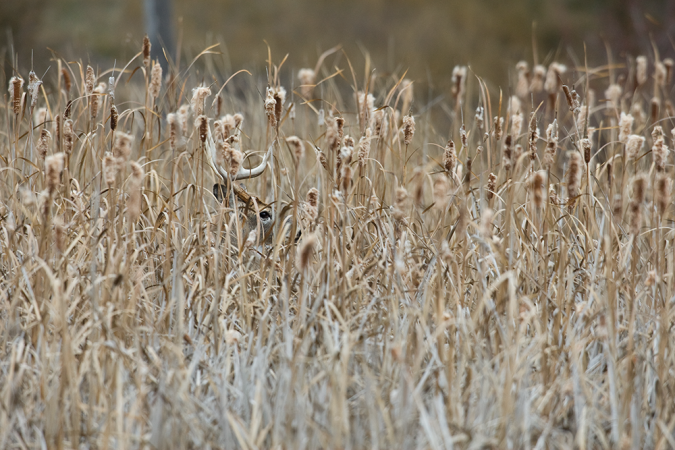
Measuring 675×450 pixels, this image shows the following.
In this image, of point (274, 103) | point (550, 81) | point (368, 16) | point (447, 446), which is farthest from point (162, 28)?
point (368, 16)

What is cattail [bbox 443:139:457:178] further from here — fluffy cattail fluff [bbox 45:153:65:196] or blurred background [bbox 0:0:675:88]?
blurred background [bbox 0:0:675:88]

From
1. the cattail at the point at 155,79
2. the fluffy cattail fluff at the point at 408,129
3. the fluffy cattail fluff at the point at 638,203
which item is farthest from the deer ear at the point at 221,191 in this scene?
the fluffy cattail fluff at the point at 638,203

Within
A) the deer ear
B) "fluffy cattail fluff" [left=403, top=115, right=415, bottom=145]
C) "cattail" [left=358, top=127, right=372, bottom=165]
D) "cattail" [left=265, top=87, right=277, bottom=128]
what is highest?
"cattail" [left=265, top=87, right=277, bottom=128]

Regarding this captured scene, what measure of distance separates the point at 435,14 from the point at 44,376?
41.1 feet

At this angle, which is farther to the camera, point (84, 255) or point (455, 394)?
point (84, 255)

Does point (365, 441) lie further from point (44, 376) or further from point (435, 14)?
point (435, 14)

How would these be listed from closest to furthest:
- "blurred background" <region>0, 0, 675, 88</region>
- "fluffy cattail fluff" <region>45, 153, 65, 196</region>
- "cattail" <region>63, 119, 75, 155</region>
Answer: "fluffy cattail fluff" <region>45, 153, 65, 196</region> → "cattail" <region>63, 119, 75, 155</region> → "blurred background" <region>0, 0, 675, 88</region>

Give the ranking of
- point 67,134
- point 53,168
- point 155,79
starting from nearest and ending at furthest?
A: point 53,168, point 67,134, point 155,79

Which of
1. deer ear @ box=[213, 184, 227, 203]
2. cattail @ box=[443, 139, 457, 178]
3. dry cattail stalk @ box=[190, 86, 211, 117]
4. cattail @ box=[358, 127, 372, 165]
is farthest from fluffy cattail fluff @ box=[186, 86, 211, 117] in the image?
cattail @ box=[443, 139, 457, 178]

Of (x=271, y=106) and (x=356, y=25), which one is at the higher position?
(x=356, y=25)

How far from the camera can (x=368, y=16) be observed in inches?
510

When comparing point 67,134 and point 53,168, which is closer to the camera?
point 53,168

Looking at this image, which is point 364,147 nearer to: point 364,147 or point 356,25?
point 364,147

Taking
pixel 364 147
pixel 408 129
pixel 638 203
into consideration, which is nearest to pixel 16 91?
pixel 364 147
